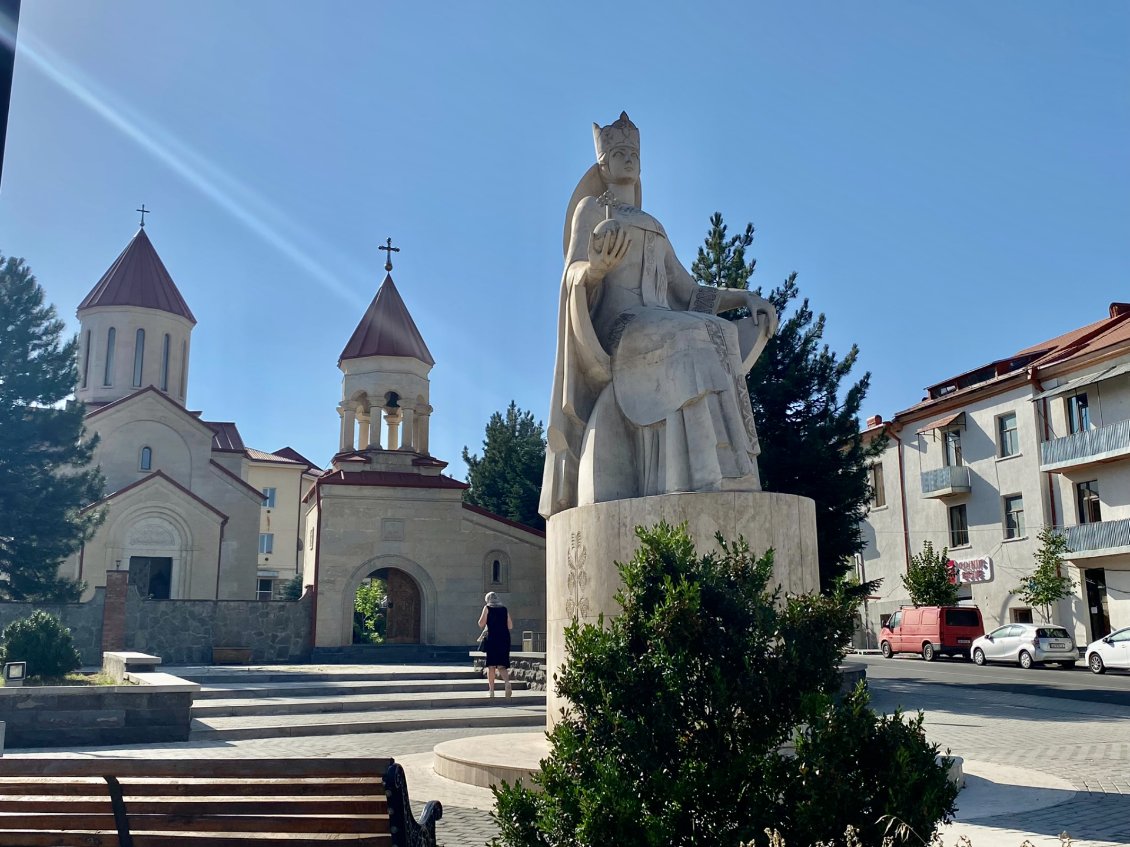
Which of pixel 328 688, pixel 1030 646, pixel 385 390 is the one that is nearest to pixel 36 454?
pixel 385 390

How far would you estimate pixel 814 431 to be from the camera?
19.3 metres

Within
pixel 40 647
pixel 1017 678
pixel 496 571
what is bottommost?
pixel 1017 678

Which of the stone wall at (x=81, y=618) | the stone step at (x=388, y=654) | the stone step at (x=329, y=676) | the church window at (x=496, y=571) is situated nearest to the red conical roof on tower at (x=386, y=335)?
the church window at (x=496, y=571)

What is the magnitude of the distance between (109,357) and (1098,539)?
3366 centimetres

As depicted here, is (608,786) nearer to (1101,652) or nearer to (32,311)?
(1101,652)

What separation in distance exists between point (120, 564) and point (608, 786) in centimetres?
3173

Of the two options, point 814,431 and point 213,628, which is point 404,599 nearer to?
point 213,628

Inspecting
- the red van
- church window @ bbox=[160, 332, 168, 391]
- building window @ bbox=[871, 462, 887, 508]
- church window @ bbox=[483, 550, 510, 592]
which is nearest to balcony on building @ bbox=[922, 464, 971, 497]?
building window @ bbox=[871, 462, 887, 508]

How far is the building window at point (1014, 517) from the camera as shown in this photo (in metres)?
32.2

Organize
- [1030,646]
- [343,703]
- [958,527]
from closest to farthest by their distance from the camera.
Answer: [343,703]
[1030,646]
[958,527]

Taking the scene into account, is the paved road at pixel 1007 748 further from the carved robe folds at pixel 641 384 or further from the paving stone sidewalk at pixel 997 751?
the carved robe folds at pixel 641 384

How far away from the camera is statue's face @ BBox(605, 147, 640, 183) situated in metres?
8.12

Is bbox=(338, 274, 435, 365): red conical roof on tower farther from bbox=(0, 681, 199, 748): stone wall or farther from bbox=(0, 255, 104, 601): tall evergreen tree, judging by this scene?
bbox=(0, 681, 199, 748): stone wall

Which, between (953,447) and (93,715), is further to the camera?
(953,447)
